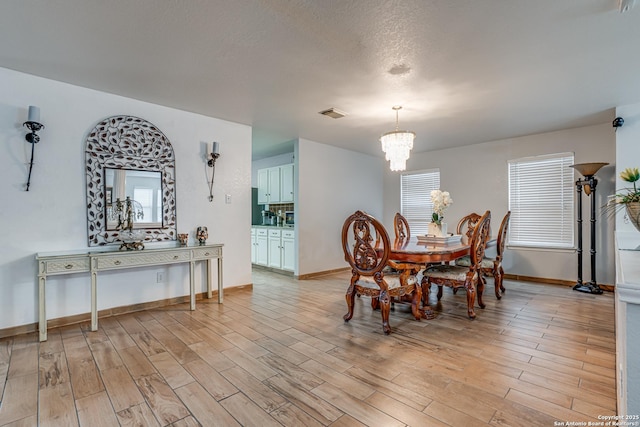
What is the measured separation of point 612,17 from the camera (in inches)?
79.6

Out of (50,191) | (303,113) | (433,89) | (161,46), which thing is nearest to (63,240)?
(50,191)

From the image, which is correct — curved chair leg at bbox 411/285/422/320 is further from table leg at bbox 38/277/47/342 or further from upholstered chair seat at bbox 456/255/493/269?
table leg at bbox 38/277/47/342

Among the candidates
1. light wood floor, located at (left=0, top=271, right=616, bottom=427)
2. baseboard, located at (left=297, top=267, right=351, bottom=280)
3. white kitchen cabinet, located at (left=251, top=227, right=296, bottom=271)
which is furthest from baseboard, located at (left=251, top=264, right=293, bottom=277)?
light wood floor, located at (left=0, top=271, right=616, bottom=427)

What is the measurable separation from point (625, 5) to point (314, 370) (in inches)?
119

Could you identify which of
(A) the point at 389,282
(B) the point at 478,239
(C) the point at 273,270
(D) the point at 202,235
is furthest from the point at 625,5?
(C) the point at 273,270

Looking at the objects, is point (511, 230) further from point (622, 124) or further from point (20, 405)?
point (20, 405)

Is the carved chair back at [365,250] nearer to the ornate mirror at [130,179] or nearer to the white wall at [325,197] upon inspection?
the ornate mirror at [130,179]

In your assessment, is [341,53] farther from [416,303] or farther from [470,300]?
[470,300]

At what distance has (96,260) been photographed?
291cm

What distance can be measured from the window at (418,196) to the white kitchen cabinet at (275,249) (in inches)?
111

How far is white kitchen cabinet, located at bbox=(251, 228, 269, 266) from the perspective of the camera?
6121mm

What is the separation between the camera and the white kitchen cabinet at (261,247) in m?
6.12

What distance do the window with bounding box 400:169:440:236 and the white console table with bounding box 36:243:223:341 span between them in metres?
4.36

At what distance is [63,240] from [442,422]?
3.61 m
